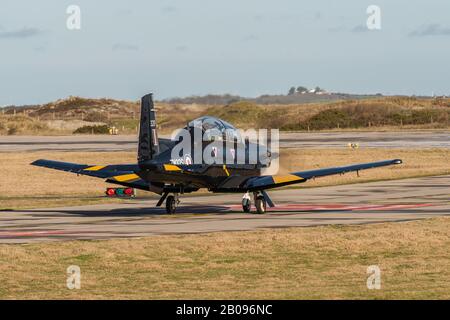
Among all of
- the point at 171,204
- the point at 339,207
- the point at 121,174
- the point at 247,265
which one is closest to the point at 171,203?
the point at 171,204

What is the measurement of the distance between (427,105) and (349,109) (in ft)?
60.9

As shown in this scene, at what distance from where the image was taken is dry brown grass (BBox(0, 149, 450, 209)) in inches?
1703

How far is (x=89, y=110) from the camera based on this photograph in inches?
6191

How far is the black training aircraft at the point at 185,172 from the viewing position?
32875 millimetres

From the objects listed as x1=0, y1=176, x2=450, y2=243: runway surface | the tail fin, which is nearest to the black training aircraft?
the tail fin

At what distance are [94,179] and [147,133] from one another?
2278cm

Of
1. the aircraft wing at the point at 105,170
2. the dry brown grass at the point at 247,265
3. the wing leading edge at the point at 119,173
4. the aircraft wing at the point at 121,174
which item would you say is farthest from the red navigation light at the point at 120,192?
the dry brown grass at the point at 247,265

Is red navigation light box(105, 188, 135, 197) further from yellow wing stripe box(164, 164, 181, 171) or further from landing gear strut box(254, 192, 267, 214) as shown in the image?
yellow wing stripe box(164, 164, 181, 171)

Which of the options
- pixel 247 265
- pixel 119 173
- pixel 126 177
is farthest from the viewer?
pixel 119 173

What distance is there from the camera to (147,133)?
1299 inches

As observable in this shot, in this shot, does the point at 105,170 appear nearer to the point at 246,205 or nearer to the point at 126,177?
the point at 126,177

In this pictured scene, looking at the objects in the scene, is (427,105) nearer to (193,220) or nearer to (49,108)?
(49,108)

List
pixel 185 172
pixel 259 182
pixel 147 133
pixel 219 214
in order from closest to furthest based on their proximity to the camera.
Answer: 1. pixel 147 133
2. pixel 185 172
3. pixel 259 182
4. pixel 219 214

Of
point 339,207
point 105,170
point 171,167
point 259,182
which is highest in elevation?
point 171,167
